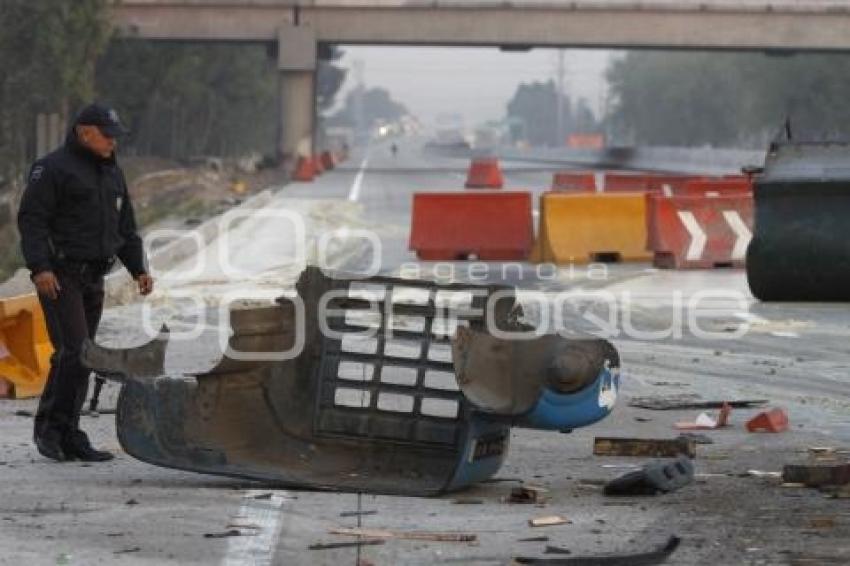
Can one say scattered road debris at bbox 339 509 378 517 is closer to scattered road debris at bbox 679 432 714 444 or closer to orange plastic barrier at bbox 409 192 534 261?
scattered road debris at bbox 679 432 714 444

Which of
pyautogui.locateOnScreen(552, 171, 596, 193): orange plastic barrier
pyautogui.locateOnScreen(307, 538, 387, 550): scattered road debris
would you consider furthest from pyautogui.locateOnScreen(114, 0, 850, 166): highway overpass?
pyautogui.locateOnScreen(307, 538, 387, 550): scattered road debris

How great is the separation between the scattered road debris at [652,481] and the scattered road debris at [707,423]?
8.74 feet

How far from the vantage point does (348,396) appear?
410 inches

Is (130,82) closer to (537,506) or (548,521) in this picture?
(537,506)

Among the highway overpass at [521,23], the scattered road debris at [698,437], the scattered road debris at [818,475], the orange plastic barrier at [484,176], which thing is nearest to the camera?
the scattered road debris at [818,475]

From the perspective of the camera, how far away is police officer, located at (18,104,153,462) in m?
10.3

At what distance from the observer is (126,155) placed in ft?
345

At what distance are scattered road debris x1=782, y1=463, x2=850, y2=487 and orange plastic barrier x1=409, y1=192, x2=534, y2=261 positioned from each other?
18.4 m

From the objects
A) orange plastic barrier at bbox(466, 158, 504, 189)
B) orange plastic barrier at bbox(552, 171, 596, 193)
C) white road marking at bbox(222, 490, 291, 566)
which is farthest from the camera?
orange plastic barrier at bbox(466, 158, 504, 189)

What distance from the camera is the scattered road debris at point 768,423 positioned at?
11.8 meters

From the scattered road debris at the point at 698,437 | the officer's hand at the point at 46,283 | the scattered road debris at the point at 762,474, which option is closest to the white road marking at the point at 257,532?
the officer's hand at the point at 46,283

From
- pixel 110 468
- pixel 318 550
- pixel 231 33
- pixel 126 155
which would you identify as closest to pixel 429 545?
pixel 318 550

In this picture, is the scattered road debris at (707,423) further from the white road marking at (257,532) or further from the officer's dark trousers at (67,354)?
the officer's dark trousers at (67,354)

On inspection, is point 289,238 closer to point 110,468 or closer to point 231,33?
point 110,468
